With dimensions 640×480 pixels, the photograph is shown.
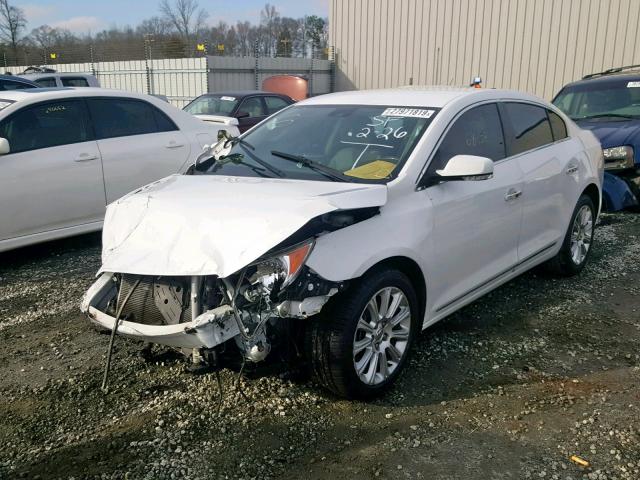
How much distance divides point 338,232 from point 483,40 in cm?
1867

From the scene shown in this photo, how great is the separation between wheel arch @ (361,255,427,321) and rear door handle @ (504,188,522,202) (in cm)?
106

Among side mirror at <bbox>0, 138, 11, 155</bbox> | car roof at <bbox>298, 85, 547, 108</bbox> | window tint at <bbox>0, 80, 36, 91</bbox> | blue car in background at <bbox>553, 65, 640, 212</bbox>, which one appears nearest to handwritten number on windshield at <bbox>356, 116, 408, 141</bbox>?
car roof at <bbox>298, 85, 547, 108</bbox>

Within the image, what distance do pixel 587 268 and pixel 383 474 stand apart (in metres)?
3.85

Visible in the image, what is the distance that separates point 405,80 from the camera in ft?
70.9

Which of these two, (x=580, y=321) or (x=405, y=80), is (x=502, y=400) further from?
(x=405, y=80)

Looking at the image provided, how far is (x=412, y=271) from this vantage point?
11.4ft

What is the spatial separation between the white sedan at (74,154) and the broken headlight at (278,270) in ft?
11.6

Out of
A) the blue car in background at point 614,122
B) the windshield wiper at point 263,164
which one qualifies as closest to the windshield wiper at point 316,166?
the windshield wiper at point 263,164

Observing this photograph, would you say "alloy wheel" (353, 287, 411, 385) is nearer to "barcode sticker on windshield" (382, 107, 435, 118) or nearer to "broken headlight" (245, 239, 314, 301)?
"broken headlight" (245, 239, 314, 301)

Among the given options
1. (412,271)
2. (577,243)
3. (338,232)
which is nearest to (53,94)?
(338,232)

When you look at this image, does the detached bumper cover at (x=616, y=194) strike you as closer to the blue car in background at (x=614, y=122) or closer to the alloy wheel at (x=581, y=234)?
the blue car in background at (x=614, y=122)

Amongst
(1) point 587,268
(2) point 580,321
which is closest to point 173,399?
(2) point 580,321

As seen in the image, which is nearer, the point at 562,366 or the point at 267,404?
the point at 267,404

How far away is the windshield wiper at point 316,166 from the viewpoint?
356 cm
